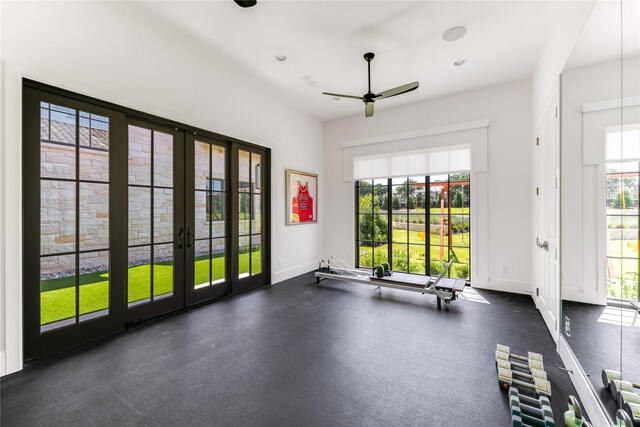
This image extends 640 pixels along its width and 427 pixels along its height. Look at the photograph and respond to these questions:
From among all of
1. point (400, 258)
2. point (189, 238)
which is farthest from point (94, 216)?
point (400, 258)

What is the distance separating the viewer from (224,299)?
13.5ft

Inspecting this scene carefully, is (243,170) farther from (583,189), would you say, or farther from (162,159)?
(583,189)

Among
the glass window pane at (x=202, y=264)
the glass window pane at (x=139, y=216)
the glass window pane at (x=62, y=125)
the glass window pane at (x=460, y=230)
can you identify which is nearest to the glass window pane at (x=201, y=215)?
the glass window pane at (x=202, y=264)

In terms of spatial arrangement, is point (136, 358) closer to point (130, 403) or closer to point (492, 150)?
point (130, 403)

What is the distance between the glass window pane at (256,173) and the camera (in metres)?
4.71

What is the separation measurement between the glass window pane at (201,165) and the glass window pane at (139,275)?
1.07 metres

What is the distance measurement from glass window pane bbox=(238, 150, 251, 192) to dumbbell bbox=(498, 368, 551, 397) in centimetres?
395

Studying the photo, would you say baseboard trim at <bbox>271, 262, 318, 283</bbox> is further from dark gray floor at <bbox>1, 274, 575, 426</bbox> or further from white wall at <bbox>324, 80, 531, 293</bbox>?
white wall at <bbox>324, 80, 531, 293</bbox>

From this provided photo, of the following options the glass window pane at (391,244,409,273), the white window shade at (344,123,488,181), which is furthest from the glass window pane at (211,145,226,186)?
the glass window pane at (391,244,409,273)

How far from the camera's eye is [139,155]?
10.5 ft

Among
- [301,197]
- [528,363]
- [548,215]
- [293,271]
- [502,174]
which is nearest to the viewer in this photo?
[528,363]

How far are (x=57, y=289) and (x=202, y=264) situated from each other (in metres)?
1.54

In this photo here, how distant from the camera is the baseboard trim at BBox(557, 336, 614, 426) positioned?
1.63m

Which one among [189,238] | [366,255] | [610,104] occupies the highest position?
[610,104]
